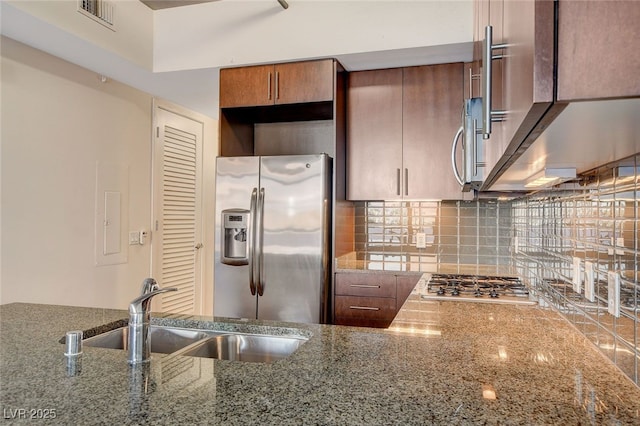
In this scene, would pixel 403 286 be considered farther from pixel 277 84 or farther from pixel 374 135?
pixel 277 84

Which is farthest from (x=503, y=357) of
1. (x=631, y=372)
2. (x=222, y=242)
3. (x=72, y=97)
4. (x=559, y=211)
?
(x=72, y=97)

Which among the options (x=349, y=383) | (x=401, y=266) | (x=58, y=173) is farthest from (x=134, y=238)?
(x=349, y=383)

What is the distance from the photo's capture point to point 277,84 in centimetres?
293

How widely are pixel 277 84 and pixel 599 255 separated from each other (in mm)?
2246

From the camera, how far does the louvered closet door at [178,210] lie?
405 cm

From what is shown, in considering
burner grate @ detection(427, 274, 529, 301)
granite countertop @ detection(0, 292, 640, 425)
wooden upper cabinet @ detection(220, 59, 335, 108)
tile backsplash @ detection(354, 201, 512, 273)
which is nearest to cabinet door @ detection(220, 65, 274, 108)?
wooden upper cabinet @ detection(220, 59, 335, 108)

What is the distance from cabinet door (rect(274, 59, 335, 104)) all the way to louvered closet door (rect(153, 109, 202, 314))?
5.39 feet

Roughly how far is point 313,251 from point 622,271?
6.16ft

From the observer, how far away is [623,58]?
46 centimetres

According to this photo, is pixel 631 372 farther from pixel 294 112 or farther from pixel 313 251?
pixel 294 112

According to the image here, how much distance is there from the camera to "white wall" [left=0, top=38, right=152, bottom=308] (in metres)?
2.66

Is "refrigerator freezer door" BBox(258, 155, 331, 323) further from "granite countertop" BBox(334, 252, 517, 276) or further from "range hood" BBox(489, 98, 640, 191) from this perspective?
"range hood" BBox(489, 98, 640, 191)

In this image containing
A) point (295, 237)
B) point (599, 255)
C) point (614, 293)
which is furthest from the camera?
point (295, 237)

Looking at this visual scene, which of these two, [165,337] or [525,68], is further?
[165,337]
